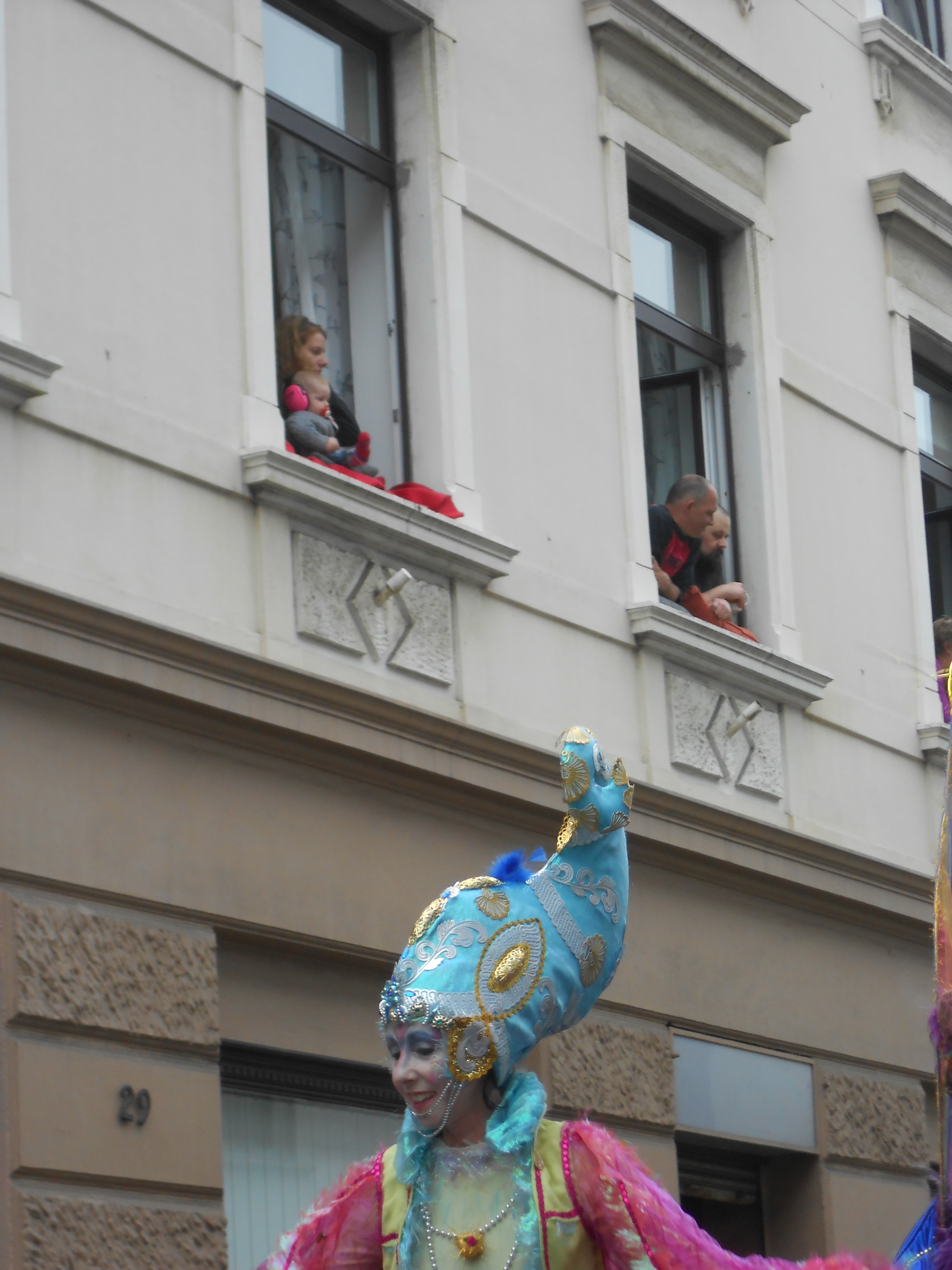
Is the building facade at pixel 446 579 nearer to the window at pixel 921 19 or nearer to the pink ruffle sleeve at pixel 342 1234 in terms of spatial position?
the window at pixel 921 19

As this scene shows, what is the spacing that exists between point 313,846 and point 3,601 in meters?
1.70

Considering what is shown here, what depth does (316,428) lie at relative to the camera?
31.3 ft

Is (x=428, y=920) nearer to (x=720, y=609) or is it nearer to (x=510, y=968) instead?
(x=510, y=968)

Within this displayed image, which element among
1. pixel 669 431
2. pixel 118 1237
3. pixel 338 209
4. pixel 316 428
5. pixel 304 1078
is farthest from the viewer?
pixel 669 431

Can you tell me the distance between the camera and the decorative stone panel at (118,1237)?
759 cm

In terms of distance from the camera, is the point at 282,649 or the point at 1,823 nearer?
the point at 1,823

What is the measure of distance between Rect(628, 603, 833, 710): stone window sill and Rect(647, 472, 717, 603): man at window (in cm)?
35

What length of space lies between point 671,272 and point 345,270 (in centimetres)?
270

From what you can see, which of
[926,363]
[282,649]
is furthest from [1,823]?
[926,363]

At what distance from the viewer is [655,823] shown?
422 inches

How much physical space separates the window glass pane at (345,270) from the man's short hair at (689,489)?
6.29 ft

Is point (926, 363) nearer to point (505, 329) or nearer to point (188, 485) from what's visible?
point (505, 329)

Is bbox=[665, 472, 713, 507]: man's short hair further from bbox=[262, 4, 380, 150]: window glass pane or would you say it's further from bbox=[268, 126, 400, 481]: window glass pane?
bbox=[262, 4, 380, 150]: window glass pane

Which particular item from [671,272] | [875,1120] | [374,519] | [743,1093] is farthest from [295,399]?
[875,1120]
